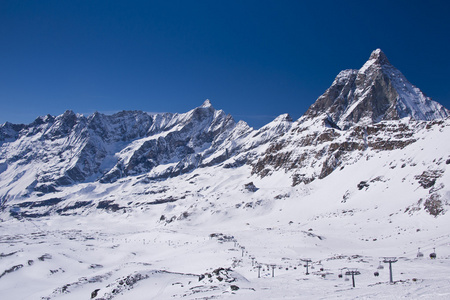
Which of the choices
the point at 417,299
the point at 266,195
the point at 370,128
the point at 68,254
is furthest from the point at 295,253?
the point at 370,128

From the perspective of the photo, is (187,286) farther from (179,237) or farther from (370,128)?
(370,128)

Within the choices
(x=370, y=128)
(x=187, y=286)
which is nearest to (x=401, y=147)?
(x=370, y=128)

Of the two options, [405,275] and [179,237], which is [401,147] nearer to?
[179,237]

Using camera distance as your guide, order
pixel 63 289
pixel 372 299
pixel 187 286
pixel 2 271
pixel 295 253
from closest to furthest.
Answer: pixel 372 299 → pixel 187 286 → pixel 63 289 → pixel 295 253 → pixel 2 271

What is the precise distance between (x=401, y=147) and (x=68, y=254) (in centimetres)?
11252

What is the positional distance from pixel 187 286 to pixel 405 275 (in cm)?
2116

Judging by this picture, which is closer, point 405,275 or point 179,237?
point 405,275

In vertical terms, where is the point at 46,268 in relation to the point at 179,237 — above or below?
below

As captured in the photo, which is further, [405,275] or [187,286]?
[187,286]

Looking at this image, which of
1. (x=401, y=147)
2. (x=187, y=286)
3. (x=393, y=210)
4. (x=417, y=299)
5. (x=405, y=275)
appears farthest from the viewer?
(x=401, y=147)

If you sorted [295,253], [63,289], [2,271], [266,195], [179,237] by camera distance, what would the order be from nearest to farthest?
[63,289] → [295,253] → [2,271] → [179,237] → [266,195]

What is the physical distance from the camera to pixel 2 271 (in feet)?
235

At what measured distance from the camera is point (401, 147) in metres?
120

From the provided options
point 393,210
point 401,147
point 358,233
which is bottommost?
point 358,233
